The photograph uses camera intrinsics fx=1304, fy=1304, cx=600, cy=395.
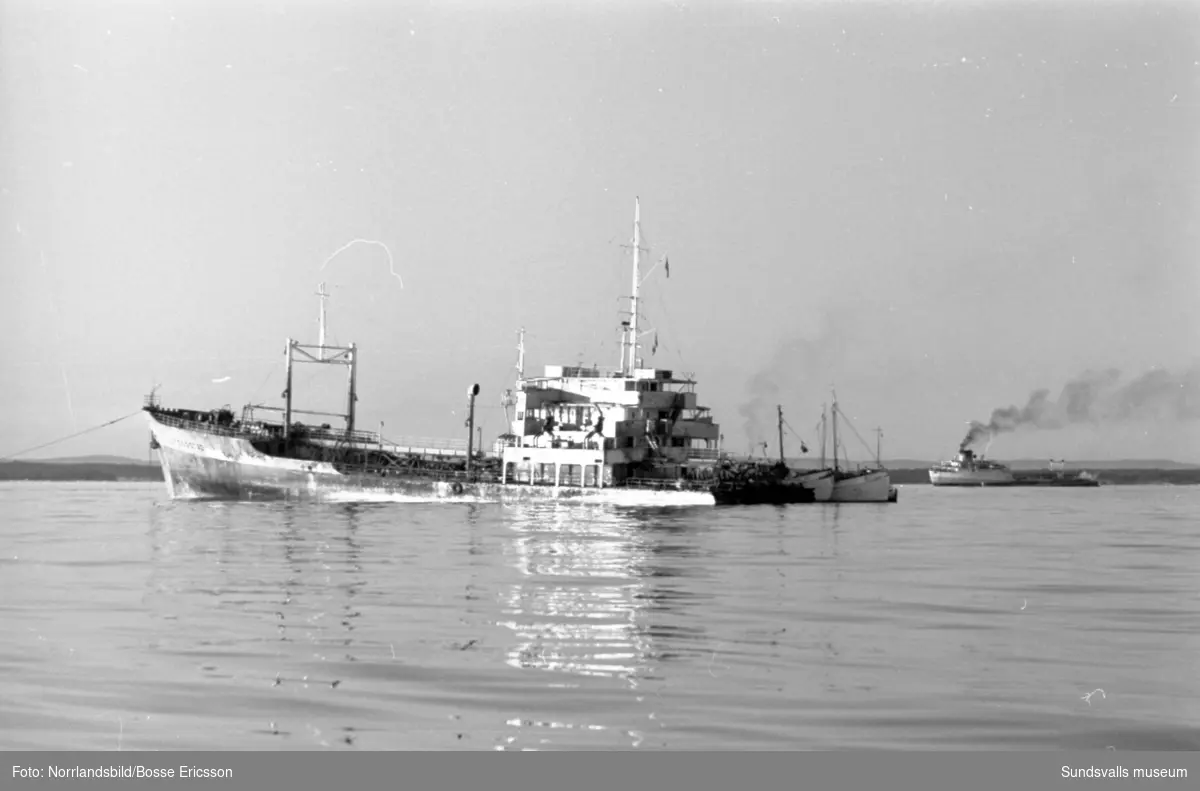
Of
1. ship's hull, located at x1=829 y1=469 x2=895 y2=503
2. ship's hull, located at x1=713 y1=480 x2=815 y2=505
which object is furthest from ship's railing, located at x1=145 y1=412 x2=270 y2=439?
ship's hull, located at x1=829 y1=469 x2=895 y2=503

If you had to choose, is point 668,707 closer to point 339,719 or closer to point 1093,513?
point 339,719

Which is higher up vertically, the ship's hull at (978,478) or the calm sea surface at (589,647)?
the ship's hull at (978,478)

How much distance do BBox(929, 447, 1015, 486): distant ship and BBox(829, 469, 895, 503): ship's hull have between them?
74.8m

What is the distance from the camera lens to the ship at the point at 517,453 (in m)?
74.2

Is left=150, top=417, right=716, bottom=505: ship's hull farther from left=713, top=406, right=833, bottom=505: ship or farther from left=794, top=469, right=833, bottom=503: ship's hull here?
left=794, top=469, right=833, bottom=503: ship's hull

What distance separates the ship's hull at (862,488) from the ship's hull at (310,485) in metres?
24.6

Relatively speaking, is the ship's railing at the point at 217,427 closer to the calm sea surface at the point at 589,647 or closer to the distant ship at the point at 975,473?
the calm sea surface at the point at 589,647

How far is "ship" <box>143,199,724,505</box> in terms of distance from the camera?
7419 cm

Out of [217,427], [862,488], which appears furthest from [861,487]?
[217,427]

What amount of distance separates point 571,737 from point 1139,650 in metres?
11.0

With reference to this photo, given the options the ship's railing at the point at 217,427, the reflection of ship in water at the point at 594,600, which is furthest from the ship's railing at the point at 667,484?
the reflection of ship in water at the point at 594,600

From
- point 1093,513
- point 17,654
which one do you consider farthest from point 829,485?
point 17,654

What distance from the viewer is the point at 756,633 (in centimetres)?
2264

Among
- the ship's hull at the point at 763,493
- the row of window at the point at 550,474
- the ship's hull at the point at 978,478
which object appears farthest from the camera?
the ship's hull at the point at 978,478
